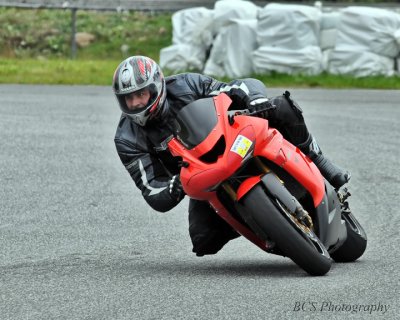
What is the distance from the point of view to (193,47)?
19766 millimetres

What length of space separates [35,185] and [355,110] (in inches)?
250

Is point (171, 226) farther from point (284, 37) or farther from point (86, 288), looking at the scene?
point (284, 37)

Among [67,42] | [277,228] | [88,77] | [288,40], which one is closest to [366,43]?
[288,40]

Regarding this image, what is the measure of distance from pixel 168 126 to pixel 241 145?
930mm

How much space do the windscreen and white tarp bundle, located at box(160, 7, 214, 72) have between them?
42.0 feet

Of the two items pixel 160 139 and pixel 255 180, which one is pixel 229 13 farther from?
pixel 255 180

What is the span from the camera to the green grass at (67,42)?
20.6 metres

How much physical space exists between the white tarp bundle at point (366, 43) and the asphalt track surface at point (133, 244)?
2537mm

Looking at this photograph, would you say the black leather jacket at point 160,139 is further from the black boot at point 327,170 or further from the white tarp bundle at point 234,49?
the white tarp bundle at point 234,49

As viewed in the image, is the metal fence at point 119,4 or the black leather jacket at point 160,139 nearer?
the black leather jacket at point 160,139

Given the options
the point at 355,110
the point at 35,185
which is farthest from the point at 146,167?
the point at 355,110

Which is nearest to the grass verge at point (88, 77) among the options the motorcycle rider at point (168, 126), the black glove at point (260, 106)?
the motorcycle rider at point (168, 126)

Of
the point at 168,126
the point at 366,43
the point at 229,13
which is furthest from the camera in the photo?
the point at 229,13

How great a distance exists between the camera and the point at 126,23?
88.6 ft
